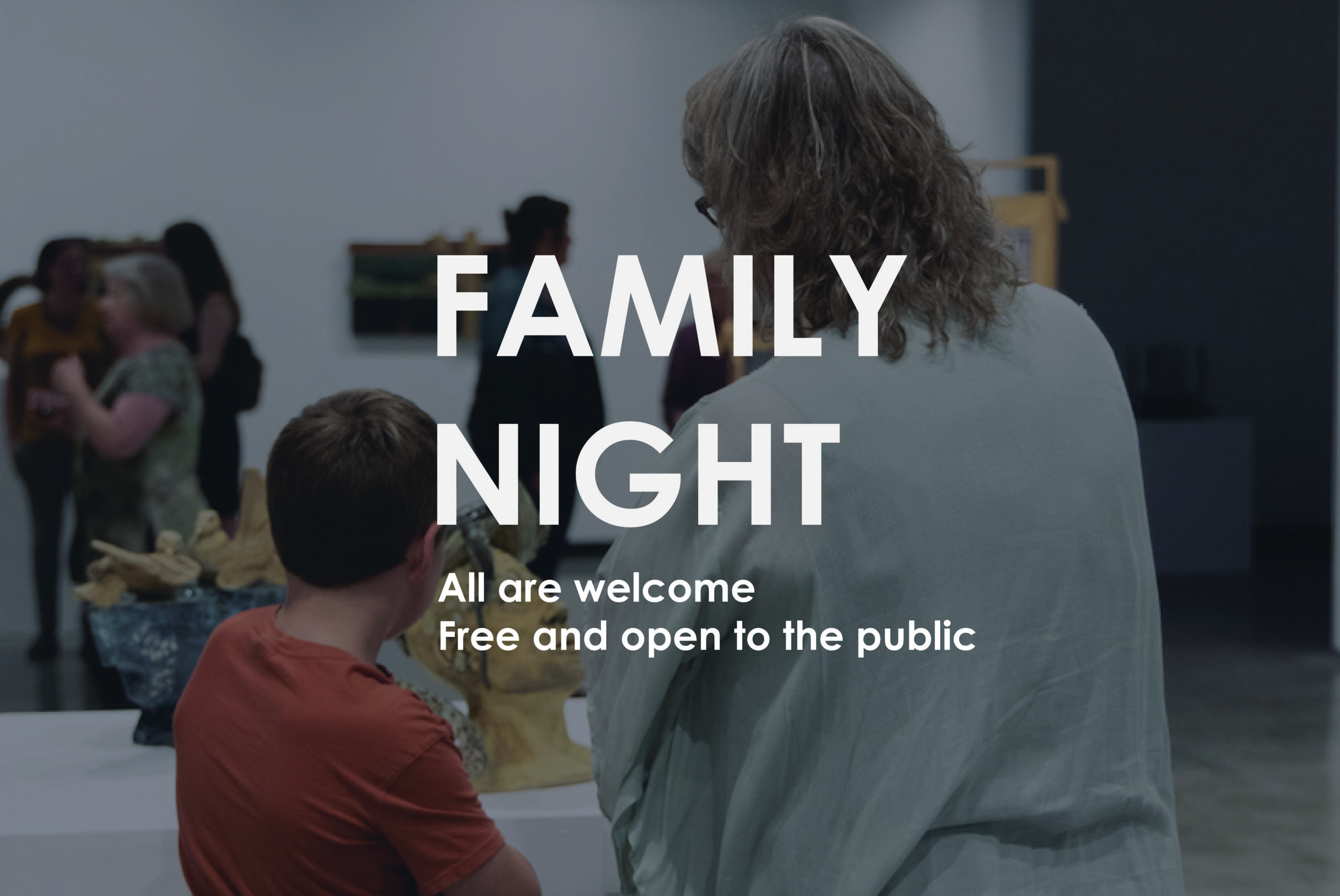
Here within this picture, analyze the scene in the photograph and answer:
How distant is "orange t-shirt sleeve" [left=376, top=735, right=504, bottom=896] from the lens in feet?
3.43

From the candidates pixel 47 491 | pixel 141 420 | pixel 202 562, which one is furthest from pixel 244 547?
pixel 47 491

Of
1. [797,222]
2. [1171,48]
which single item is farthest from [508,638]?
[1171,48]

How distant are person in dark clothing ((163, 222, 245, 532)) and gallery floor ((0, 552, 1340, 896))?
850mm

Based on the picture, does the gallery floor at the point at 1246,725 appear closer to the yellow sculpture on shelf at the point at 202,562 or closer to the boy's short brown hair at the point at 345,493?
the yellow sculpture on shelf at the point at 202,562

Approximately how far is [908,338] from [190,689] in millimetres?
711

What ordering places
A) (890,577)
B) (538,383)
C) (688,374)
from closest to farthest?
(890,577), (538,383), (688,374)

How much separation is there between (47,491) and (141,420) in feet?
6.62

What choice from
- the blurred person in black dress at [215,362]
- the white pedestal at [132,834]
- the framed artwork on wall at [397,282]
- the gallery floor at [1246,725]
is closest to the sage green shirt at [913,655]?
the white pedestal at [132,834]

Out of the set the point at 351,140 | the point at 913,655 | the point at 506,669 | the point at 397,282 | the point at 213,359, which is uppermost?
the point at 351,140

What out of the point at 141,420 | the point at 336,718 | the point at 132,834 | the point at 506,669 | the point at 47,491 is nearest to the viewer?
the point at 336,718

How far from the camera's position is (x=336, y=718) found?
3.44ft

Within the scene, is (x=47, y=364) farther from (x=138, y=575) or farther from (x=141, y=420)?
(x=138, y=575)

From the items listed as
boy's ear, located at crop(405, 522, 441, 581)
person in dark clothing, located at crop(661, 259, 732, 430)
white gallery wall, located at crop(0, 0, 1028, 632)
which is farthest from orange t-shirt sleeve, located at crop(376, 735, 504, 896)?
white gallery wall, located at crop(0, 0, 1028, 632)

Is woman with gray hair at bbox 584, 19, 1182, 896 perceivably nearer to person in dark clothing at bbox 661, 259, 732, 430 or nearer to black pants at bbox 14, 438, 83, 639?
person in dark clothing at bbox 661, 259, 732, 430
